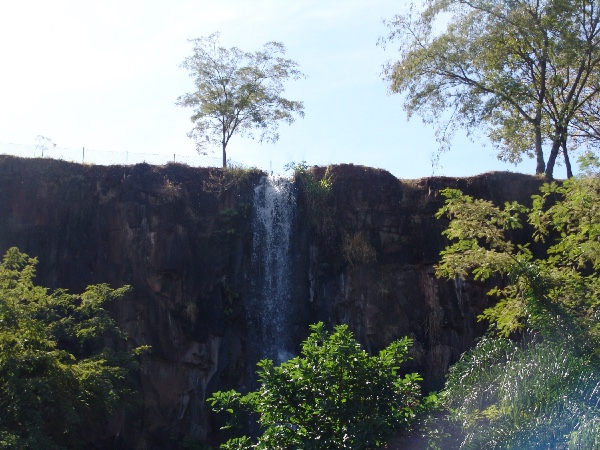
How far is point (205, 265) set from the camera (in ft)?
85.8

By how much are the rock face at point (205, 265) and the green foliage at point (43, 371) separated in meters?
4.60

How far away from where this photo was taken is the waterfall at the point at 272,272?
2544 cm

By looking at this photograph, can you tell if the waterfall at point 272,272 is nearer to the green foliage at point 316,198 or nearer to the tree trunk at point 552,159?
the green foliage at point 316,198

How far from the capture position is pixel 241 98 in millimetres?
32812

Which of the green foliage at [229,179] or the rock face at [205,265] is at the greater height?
the green foliage at [229,179]

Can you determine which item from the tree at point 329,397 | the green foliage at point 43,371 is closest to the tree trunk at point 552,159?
the green foliage at point 43,371

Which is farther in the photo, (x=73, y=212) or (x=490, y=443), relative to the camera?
(x=73, y=212)

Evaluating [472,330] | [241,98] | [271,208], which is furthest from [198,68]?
[472,330]

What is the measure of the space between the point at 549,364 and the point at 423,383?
1438cm

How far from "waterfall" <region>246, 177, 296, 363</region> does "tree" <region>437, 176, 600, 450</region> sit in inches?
492

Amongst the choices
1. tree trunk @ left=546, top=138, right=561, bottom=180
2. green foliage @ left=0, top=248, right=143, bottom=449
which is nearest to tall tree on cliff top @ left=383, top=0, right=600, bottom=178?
tree trunk @ left=546, top=138, right=561, bottom=180

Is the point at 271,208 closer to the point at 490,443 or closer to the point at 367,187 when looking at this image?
the point at 367,187

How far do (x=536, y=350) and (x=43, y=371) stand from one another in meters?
10.7

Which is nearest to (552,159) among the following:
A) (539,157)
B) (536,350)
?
(539,157)
